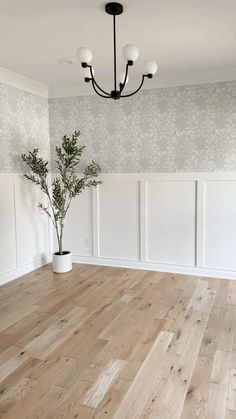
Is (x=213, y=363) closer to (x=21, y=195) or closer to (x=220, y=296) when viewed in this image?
(x=220, y=296)

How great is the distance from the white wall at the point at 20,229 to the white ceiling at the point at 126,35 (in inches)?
55.4

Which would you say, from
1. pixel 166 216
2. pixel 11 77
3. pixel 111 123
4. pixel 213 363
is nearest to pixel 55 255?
pixel 166 216

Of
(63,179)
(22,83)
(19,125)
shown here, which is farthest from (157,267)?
(22,83)

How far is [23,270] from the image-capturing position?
4.41 metres

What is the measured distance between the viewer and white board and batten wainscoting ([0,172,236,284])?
4.13m

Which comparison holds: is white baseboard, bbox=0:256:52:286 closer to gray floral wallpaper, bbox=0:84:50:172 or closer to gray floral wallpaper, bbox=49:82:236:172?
gray floral wallpaper, bbox=0:84:50:172

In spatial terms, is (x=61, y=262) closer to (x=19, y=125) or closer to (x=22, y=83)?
(x=19, y=125)

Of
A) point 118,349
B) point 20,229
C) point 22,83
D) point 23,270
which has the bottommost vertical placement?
point 118,349

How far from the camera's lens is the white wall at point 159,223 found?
415cm

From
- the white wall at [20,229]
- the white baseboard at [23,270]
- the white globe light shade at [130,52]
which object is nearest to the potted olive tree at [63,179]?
the white wall at [20,229]

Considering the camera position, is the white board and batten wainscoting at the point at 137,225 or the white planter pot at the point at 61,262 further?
the white planter pot at the point at 61,262

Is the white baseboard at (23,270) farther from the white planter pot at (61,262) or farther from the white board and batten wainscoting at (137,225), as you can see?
the white planter pot at (61,262)

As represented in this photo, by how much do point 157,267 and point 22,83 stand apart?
2.93m

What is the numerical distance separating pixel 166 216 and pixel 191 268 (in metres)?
0.74
